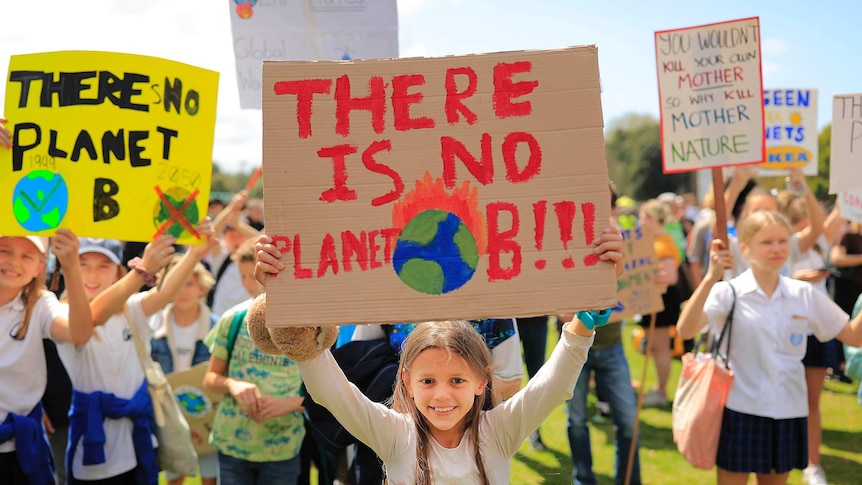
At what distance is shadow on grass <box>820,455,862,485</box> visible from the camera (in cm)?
600

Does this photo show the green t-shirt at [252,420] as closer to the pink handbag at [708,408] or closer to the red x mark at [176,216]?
the red x mark at [176,216]

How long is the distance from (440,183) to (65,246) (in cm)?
185

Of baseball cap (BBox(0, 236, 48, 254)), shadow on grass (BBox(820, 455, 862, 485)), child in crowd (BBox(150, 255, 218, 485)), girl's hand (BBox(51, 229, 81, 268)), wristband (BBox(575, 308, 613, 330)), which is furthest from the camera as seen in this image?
shadow on grass (BBox(820, 455, 862, 485))

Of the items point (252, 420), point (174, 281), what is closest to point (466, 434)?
point (252, 420)

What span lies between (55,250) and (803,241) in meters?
5.38

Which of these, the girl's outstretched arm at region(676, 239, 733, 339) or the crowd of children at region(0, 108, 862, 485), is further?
the girl's outstretched arm at region(676, 239, 733, 339)

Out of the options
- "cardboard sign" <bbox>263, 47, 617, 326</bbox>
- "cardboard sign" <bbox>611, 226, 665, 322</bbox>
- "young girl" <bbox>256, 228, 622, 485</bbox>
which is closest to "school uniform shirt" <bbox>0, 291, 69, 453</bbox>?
"young girl" <bbox>256, 228, 622, 485</bbox>

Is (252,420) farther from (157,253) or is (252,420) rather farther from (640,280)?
(640,280)

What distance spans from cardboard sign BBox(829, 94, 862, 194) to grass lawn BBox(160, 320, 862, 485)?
7.80 feet

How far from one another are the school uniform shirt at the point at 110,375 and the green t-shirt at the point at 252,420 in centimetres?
42

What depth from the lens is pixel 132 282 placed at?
3648 millimetres

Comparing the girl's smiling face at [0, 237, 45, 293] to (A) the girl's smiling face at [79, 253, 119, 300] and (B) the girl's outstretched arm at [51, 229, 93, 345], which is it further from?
(A) the girl's smiling face at [79, 253, 119, 300]

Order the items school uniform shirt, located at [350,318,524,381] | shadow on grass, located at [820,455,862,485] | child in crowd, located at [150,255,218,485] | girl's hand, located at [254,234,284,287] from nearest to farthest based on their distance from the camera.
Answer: girl's hand, located at [254,234,284,287] < school uniform shirt, located at [350,318,524,381] < child in crowd, located at [150,255,218,485] < shadow on grass, located at [820,455,862,485]

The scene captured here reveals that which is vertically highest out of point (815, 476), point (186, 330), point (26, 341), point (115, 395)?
point (26, 341)
